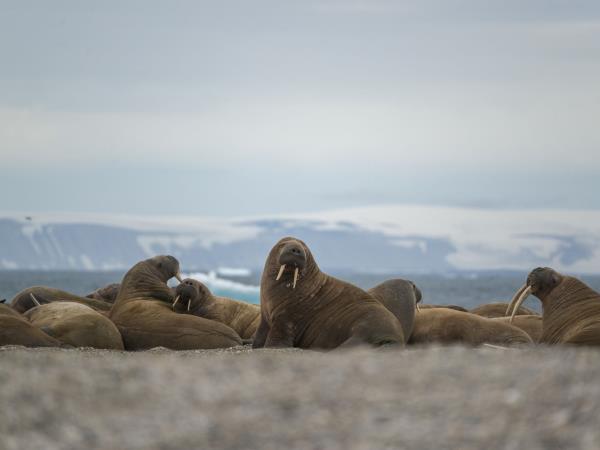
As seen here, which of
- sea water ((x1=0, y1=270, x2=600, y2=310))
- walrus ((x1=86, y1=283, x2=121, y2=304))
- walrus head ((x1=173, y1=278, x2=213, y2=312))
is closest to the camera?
walrus head ((x1=173, y1=278, x2=213, y2=312))

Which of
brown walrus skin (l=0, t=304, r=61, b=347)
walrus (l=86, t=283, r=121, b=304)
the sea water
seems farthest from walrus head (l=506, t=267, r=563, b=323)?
the sea water

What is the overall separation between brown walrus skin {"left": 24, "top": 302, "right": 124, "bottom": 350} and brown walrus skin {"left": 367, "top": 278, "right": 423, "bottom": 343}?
3.01 metres

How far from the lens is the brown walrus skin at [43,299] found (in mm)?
14828

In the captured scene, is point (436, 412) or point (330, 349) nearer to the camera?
point (436, 412)

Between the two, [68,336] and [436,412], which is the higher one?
[436,412]

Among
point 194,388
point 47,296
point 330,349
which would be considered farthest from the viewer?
point 47,296

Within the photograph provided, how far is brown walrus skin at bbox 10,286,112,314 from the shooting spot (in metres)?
14.8

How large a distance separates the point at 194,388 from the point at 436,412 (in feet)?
4.46

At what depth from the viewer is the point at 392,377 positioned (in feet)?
20.5

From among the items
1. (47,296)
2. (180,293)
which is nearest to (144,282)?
(180,293)

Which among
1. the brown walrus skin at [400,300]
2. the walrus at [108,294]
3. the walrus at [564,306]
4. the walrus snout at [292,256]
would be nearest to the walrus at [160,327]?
the walrus snout at [292,256]

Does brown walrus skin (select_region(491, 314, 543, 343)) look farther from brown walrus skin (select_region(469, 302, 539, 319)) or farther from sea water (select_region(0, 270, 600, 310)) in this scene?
sea water (select_region(0, 270, 600, 310))

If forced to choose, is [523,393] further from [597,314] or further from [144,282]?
[144,282]

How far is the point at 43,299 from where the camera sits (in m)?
15.0
